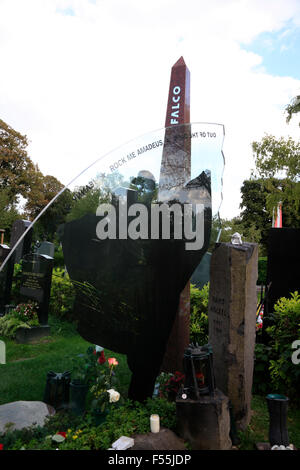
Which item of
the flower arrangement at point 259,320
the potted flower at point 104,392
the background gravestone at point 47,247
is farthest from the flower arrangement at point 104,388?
the flower arrangement at point 259,320

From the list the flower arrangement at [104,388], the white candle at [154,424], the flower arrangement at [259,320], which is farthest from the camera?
the flower arrangement at [259,320]

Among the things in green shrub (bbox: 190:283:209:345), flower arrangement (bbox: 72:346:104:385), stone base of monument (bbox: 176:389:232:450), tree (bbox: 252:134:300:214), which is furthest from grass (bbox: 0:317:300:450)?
tree (bbox: 252:134:300:214)

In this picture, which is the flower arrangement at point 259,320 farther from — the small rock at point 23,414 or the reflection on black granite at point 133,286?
the small rock at point 23,414

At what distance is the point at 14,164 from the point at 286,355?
26769 millimetres

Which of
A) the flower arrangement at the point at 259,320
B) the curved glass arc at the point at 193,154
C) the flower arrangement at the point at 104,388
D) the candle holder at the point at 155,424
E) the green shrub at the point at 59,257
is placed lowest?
the candle holder at the point at 155,424

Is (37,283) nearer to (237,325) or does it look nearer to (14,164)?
(237,325)

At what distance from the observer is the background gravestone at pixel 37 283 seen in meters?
4.82

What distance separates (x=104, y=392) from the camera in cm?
298

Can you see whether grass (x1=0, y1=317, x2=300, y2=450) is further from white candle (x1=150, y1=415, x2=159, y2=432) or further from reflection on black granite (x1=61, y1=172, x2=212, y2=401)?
white candle (x1=150, y1=415, x2=159, y2=432)

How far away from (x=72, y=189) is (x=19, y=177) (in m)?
25.5

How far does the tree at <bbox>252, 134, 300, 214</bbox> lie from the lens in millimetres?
14211

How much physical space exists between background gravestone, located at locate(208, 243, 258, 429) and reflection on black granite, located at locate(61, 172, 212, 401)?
0.36 m

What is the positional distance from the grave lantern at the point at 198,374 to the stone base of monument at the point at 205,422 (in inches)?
2.5
